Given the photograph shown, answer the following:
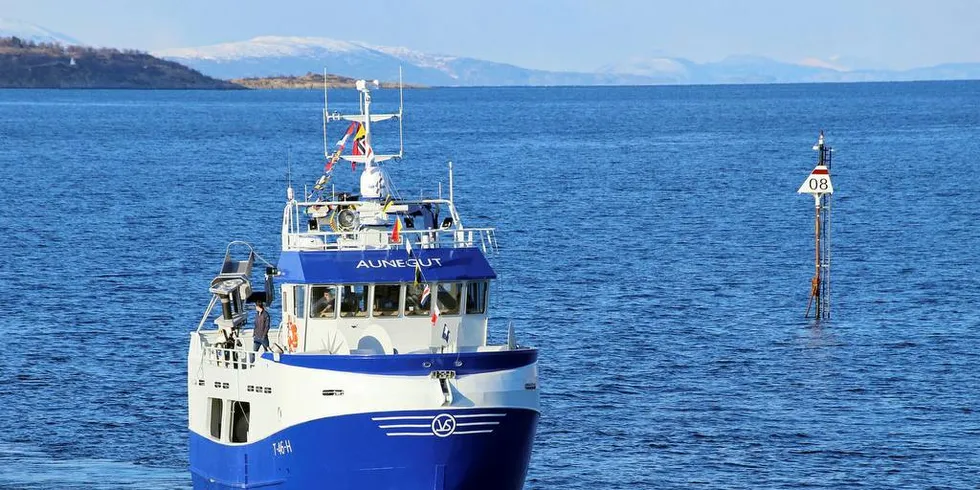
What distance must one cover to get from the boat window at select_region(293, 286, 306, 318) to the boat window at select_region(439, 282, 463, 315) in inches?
126

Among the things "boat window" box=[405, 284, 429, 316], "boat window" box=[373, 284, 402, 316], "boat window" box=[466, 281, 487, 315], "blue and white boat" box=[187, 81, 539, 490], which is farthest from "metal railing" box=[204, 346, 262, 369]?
"boat window" box=[466, 281, 487, 315]

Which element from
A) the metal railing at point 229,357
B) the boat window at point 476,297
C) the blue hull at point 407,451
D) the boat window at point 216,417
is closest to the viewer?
the blue hull at point 407,451

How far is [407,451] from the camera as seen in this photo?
3806cm

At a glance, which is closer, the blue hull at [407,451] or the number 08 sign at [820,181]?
the blue hull at [407,451]

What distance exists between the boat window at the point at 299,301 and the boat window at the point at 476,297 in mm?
3864

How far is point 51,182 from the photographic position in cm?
15862

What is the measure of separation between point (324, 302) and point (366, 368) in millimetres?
4176

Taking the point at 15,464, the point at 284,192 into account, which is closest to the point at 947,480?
the point at 15,464

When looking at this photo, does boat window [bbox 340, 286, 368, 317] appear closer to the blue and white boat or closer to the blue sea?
the blue and white boat

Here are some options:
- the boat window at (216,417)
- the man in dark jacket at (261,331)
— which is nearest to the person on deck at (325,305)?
the man in dark jacket at (261,331)

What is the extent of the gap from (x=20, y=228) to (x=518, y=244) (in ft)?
112

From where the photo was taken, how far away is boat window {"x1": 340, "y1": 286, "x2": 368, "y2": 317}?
137ft

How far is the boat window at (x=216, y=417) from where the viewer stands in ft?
143

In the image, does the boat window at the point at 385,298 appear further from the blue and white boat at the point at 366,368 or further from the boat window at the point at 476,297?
the boat window at the point at 476,297
